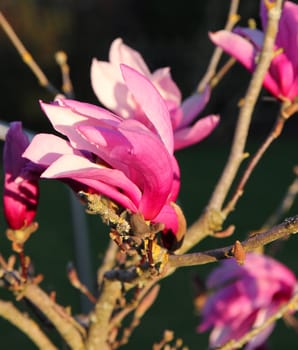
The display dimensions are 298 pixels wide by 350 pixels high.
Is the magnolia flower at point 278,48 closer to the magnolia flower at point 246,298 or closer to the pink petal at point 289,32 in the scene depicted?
the pink petal at point 289,32

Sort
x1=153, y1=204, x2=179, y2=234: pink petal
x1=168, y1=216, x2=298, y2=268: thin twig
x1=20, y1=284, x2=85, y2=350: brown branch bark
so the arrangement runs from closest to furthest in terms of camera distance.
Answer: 1. x1=168, y1=216, x2=298, y2=268: thin twig
2. x1=153, y1=204, x2=179, y2=234: pink petal
3. x1=20, y1=284, x2=85, y2=350: brown branch bark

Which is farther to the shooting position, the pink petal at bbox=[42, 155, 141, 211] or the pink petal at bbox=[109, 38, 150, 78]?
the pink petal at bbox=[109, 38, 150, 78]

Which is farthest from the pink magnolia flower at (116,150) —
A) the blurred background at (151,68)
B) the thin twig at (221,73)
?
the blurred background at (151,68)

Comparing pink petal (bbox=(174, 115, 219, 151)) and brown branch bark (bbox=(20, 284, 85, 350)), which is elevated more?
pink petal (bbox=(174, 115, 219, 151))

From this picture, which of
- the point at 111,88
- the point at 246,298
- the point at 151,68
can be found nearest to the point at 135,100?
the point at 111,88

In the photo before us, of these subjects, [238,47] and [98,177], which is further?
[238,47]

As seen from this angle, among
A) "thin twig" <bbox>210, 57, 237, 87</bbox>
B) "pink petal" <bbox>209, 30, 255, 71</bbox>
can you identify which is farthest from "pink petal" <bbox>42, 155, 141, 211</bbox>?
"thin twig" <bbox>210, 57, 237, 87</bbox>

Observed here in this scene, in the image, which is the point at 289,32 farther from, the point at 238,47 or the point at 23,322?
the point at 23,322

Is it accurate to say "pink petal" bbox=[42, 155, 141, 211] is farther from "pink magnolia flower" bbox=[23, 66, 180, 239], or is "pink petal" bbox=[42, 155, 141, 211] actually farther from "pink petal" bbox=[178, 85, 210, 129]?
"pink petal" bbox=[178, 85, 210, 129]
